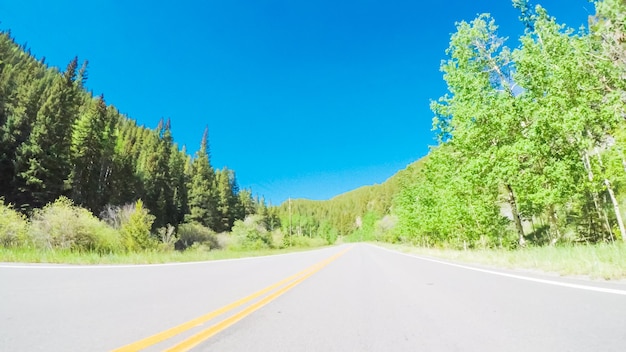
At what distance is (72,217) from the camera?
21.5 m

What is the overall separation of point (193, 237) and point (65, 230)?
29621 millimetres

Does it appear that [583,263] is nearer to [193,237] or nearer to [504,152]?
[504,152]

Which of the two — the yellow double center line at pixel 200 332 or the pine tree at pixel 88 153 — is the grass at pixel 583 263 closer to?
the yellow double center line at pixel 200 332

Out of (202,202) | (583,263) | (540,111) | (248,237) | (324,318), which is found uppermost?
(202,202)

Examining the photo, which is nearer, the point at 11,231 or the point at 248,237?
the point at 11,231

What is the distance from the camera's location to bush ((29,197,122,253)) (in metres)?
20.0

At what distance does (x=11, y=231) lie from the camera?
18906mm

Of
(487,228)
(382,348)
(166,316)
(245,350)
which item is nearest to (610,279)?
(382,348)

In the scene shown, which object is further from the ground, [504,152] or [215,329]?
[504,152]

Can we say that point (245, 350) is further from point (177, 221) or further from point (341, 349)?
point (177, 221)

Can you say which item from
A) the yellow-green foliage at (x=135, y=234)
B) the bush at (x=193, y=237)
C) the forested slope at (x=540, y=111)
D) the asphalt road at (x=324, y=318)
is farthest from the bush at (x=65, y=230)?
the bush at (x=193, y=237)

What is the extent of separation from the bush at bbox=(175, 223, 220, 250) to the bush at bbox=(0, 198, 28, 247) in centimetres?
2846

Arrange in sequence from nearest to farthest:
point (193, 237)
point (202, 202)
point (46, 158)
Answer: point (46, 158)
point (193, 237)
point (202, 202)

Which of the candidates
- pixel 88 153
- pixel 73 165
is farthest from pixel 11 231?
pixel 88 153
